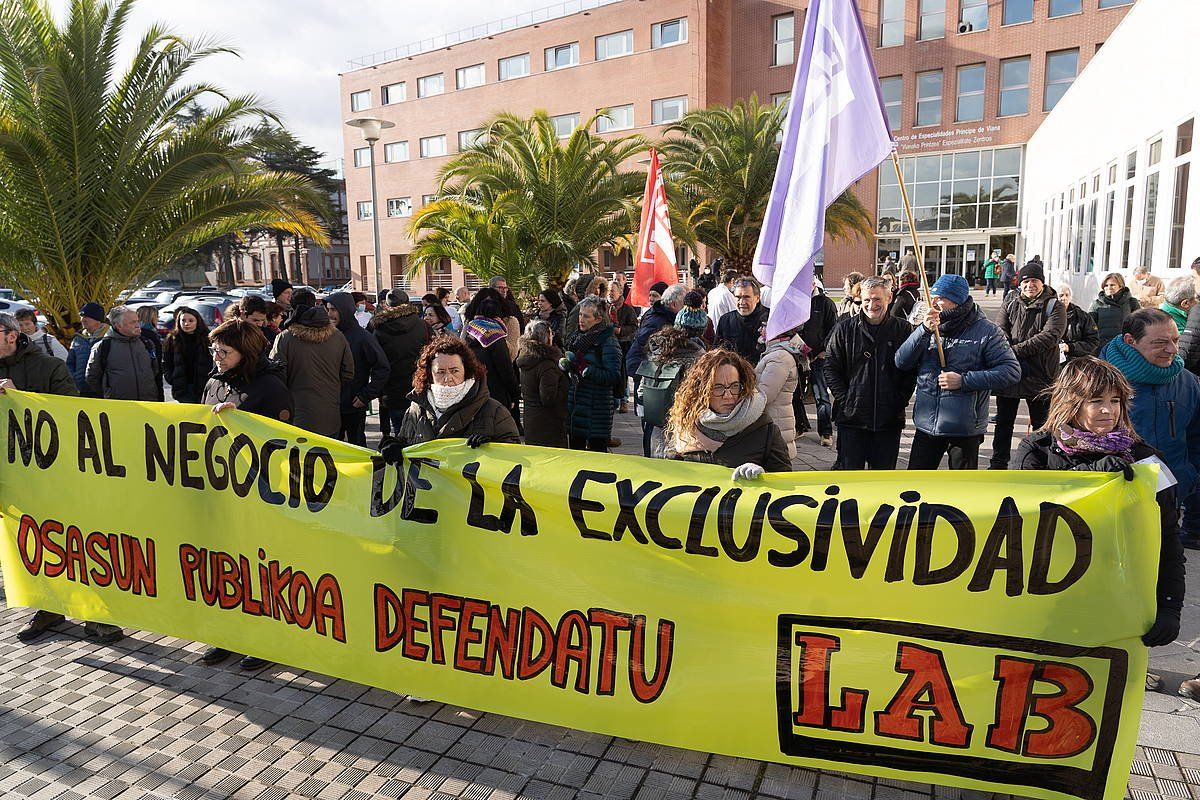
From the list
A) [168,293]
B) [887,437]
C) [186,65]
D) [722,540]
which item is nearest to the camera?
[722,540]

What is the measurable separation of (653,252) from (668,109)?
28.5m

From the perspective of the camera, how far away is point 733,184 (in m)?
23.5

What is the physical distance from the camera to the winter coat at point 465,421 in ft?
13.4

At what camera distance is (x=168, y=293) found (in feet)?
101

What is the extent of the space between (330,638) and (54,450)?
202 cm

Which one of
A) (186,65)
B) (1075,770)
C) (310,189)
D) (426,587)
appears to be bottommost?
(1075,770)

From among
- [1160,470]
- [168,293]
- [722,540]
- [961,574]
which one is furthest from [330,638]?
[168,293]

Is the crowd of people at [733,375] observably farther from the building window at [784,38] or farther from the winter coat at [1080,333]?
the building window at [784,38]

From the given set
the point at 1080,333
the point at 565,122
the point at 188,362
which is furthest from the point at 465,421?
the point at 565,122

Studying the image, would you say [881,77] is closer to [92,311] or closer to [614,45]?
[614,45]

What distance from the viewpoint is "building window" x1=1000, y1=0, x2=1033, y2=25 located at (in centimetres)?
3114

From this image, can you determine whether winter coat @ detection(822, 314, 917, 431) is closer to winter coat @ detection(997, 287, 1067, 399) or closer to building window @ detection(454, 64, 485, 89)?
winter coat @ detection(997, 287, 1067, 399)

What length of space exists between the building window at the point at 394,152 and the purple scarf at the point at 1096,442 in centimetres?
4874

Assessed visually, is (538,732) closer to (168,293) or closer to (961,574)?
(961,574)
